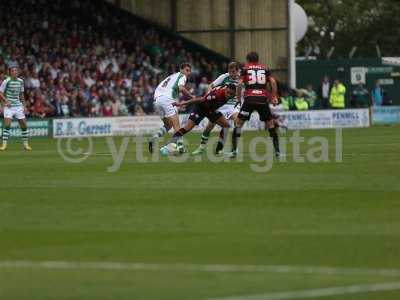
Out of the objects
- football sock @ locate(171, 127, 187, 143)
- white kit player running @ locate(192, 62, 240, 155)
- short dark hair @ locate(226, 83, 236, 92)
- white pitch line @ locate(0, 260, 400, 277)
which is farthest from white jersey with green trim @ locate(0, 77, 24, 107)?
white pitch line @ locate(0, 260, 400, 277)

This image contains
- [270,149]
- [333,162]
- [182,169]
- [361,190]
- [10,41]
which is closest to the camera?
[361,190]

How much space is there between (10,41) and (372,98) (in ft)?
61.9

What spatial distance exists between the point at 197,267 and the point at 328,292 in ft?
5.48

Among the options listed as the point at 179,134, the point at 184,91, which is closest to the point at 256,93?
the point at 179,134

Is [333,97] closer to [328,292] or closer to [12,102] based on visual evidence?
[12,102]

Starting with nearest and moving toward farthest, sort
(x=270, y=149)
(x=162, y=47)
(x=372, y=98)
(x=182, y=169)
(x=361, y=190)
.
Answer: (x=361, y=190) < (x=182, y=169) < (x=270, y=149) < (x=162, y=47) < (x=372, y=98)

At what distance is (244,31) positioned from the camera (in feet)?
184

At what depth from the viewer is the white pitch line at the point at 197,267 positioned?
10.7 meters

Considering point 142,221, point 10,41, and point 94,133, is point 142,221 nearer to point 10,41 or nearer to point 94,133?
point 94,133

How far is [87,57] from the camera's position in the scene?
48938 mm

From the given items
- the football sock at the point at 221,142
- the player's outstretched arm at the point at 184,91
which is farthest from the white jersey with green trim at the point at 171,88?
the football sock at the point at 221,142

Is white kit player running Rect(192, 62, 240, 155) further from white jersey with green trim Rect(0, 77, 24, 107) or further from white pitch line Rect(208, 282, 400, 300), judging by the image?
white pitch line Rect(208, 282, 400, 300)

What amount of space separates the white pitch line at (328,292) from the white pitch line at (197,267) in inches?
21.2

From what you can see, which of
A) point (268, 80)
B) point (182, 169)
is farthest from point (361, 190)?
point (268, 80)
